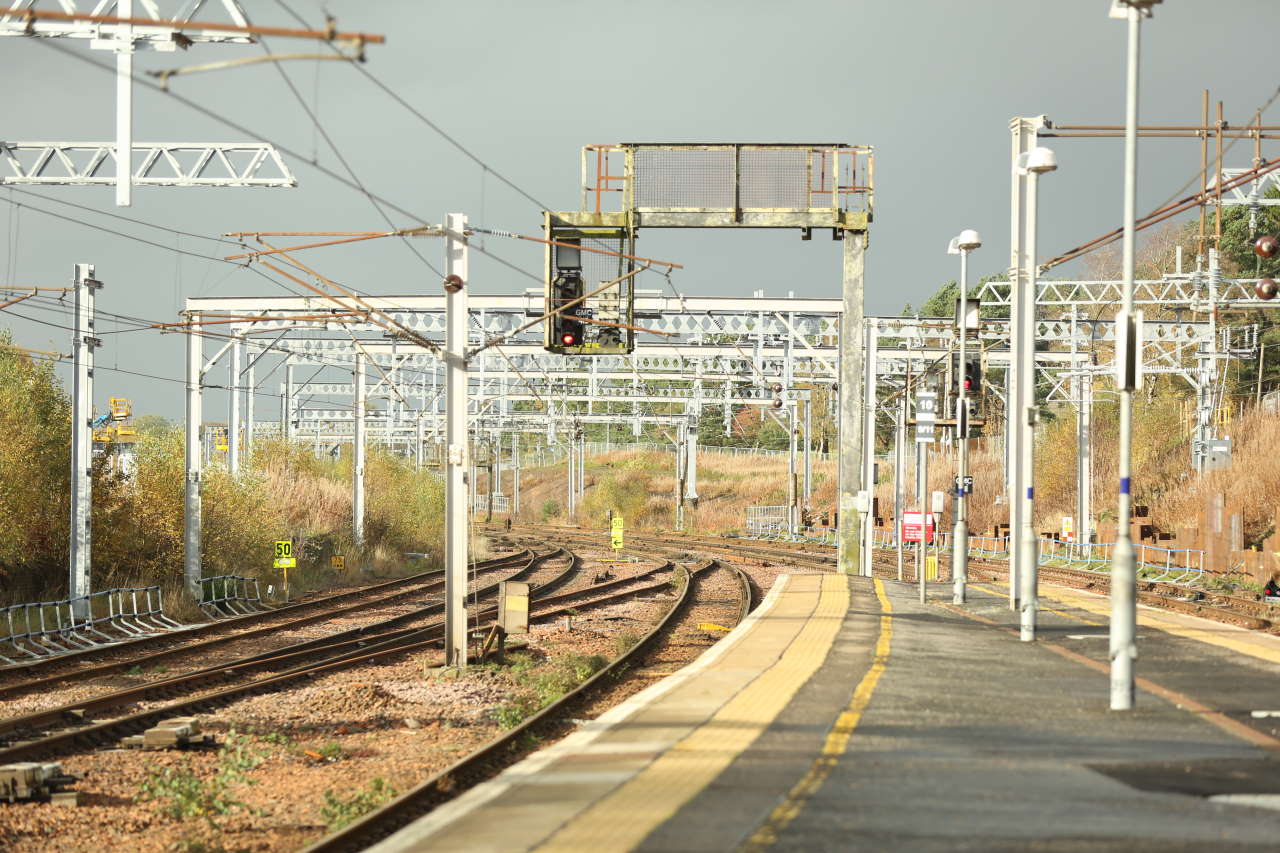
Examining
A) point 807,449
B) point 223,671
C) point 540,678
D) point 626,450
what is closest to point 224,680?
point 223,671

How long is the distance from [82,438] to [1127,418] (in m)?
19.7

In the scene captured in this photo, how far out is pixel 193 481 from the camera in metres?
31.7

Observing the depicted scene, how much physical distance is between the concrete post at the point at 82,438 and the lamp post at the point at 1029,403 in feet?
54.7

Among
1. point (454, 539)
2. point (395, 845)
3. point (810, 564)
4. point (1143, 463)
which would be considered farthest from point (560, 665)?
point (1143, 463)

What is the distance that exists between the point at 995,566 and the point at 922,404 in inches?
635

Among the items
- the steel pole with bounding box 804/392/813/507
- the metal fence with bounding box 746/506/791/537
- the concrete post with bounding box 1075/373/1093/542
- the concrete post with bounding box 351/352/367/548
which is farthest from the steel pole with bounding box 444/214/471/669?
the metal fence with bounding box 746/506/791/537

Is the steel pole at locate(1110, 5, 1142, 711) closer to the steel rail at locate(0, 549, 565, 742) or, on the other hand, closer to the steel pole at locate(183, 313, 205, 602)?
the steel rail at locate(0, 549, 565, 742)

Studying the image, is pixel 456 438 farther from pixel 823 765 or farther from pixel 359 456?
pixel 359 456

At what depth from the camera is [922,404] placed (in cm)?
3125

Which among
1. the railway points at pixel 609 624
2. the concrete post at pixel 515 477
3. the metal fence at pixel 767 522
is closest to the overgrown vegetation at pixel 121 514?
the railway points at pixel 609 624

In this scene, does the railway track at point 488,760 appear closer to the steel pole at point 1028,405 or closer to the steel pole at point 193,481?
the steel pole at point 1028,405

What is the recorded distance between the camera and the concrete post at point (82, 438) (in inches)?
1049

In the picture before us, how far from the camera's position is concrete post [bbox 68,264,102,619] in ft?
87.4

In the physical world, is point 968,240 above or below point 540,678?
above
